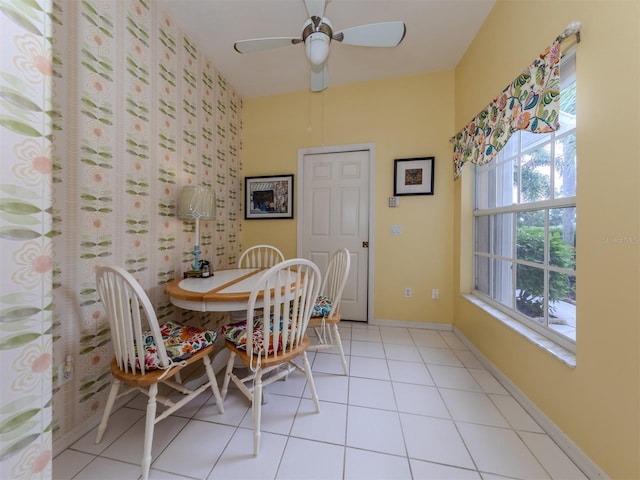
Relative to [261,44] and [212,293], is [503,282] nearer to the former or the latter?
[212,293]

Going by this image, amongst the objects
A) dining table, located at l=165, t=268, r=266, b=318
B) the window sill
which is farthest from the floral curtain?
dining table, located at l=165, t=268, r=266, b=318

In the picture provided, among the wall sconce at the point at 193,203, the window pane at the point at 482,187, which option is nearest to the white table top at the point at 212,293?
the wall sconce at the point at 193,203

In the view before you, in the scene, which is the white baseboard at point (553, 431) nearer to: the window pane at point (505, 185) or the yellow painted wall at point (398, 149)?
the yellow painted wall at point (398, 149)

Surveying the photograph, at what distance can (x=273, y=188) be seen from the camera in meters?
2.98

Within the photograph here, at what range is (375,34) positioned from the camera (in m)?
1.57

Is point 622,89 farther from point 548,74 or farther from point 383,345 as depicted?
point 383,345

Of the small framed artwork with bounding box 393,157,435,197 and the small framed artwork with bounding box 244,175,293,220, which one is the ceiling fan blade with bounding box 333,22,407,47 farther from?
the small framed artwork with bounding box 244,175,293,220

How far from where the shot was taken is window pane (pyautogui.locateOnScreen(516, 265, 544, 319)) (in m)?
1.49

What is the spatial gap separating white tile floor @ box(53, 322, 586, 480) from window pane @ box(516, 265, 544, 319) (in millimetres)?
555

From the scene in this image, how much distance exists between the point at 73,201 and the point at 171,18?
1.70m

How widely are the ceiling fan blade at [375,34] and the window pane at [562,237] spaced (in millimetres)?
1383

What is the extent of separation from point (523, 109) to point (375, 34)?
1.00 meters

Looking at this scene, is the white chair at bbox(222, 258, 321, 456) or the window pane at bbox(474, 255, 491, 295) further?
the window pane at bbox(474, 255, 491, 295)

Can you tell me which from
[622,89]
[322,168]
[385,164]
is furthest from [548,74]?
[322,168]
